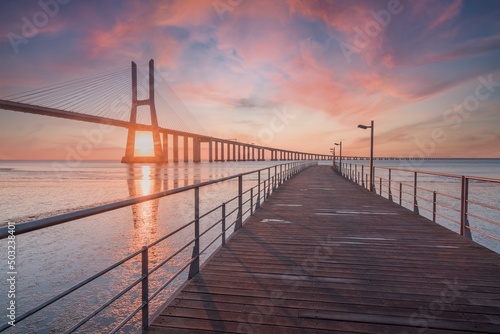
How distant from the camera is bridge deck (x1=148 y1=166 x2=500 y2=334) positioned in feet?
8.99

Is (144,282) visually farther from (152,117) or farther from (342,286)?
(152,117)

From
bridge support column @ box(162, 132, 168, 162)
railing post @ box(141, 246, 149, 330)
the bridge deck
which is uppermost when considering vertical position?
bridge support column @ box(162, 132, 168, 162)

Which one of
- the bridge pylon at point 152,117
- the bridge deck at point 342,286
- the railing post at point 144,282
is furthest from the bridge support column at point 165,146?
the railing post at point 144,282

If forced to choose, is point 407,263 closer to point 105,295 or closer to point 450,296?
point 450,296

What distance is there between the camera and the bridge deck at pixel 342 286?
2740 millimetres

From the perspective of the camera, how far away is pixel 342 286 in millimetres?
3488

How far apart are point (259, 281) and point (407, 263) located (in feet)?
7.30

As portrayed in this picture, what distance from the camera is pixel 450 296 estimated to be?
10.6 feet

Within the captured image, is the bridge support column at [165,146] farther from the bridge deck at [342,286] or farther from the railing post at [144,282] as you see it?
the railing post at [144,282]

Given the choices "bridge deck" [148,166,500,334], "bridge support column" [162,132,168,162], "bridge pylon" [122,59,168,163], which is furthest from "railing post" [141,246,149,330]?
"bridge support column" [162,132,168,162]

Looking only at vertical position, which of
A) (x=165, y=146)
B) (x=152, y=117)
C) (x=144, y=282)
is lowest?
(x=144, y=282)

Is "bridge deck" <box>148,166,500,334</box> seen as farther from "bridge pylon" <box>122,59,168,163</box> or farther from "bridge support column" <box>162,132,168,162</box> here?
"bridge support column" <box>162,132,168,162</box>

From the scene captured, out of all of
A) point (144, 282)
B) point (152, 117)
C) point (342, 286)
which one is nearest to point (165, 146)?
point (152, 117)

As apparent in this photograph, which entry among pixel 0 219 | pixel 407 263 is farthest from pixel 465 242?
pixel 0 219
